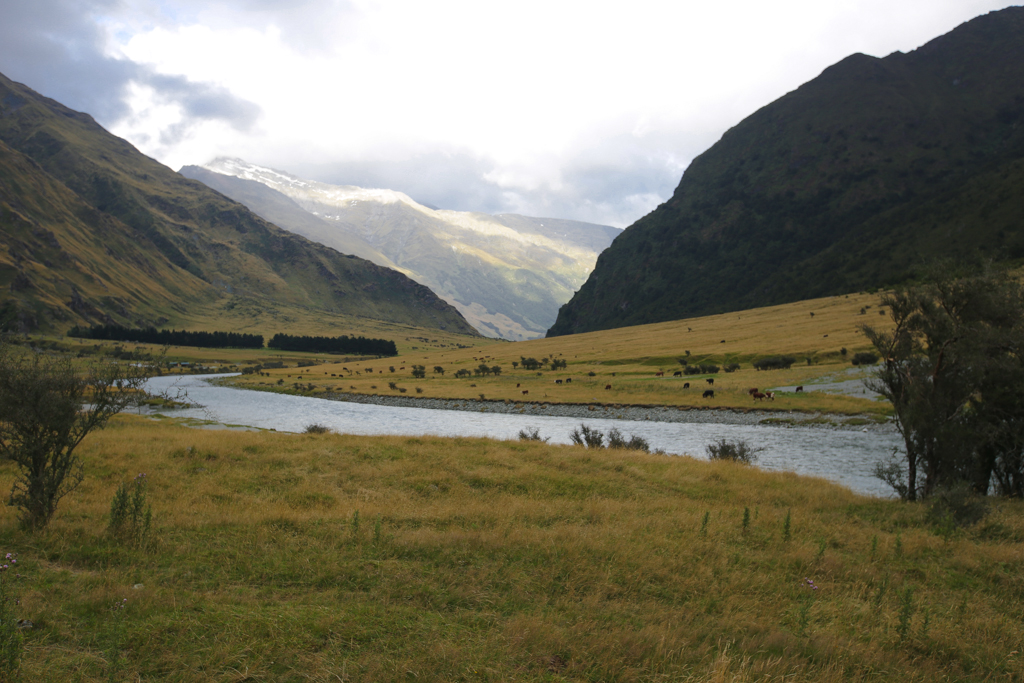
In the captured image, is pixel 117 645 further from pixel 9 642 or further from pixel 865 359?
pixel 865 359

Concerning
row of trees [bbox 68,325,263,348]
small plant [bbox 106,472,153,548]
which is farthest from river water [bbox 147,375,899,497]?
row of trees [bbox 68,325,263,348]

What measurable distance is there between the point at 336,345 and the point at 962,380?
183 metres

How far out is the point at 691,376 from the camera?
58688mm

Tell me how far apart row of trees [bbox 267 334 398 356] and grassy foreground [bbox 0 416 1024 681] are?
6568 inches

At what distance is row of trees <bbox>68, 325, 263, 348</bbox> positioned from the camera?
158m

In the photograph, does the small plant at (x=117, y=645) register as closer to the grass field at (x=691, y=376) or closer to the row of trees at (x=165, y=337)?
the grass field at (x=691, y=376)

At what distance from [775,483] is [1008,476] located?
23.7 feet

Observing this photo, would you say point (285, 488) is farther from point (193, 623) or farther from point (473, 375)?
point (473, 375)

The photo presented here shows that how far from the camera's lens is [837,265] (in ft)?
524

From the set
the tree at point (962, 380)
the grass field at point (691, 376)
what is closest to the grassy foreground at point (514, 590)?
the tree at point (962, 380)

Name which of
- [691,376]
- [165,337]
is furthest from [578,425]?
[165,337]

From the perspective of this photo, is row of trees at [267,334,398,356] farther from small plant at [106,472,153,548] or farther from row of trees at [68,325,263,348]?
small plant at [106,472,153,548]

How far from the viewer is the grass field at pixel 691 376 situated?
4731 cm

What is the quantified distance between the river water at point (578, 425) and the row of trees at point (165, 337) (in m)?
120
